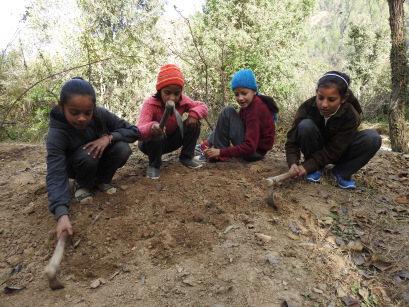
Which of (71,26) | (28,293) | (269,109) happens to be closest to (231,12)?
(71,26)

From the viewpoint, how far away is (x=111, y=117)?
2.45m

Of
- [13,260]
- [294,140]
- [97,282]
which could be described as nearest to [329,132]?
[294,140]

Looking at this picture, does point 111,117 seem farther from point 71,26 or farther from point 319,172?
point 71,26

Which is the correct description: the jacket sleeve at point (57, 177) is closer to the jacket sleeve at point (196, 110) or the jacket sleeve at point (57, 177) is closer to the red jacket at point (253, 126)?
the jacket sleeve at point (196, 110)

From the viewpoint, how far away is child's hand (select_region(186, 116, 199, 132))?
2951 millimetres

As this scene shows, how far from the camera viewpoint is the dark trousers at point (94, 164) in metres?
2.21

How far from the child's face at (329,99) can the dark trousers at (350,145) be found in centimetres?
25

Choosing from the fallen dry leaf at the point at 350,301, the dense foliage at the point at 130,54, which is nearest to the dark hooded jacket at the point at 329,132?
the fallen dry leaf at the point at 350,301

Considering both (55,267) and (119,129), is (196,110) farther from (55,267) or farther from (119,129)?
(55,267)

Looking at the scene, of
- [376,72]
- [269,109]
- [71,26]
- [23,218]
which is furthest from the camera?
[376,72]

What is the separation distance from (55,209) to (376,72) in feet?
82.5

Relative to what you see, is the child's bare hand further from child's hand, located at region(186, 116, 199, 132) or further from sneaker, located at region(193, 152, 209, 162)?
sneaker, located at region(193, 152, 209, 162)

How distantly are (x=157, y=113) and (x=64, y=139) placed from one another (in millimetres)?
1042

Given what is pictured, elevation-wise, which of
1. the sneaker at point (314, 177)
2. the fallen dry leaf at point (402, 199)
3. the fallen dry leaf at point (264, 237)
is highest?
the fallen dry leaf at point (264, 237)
